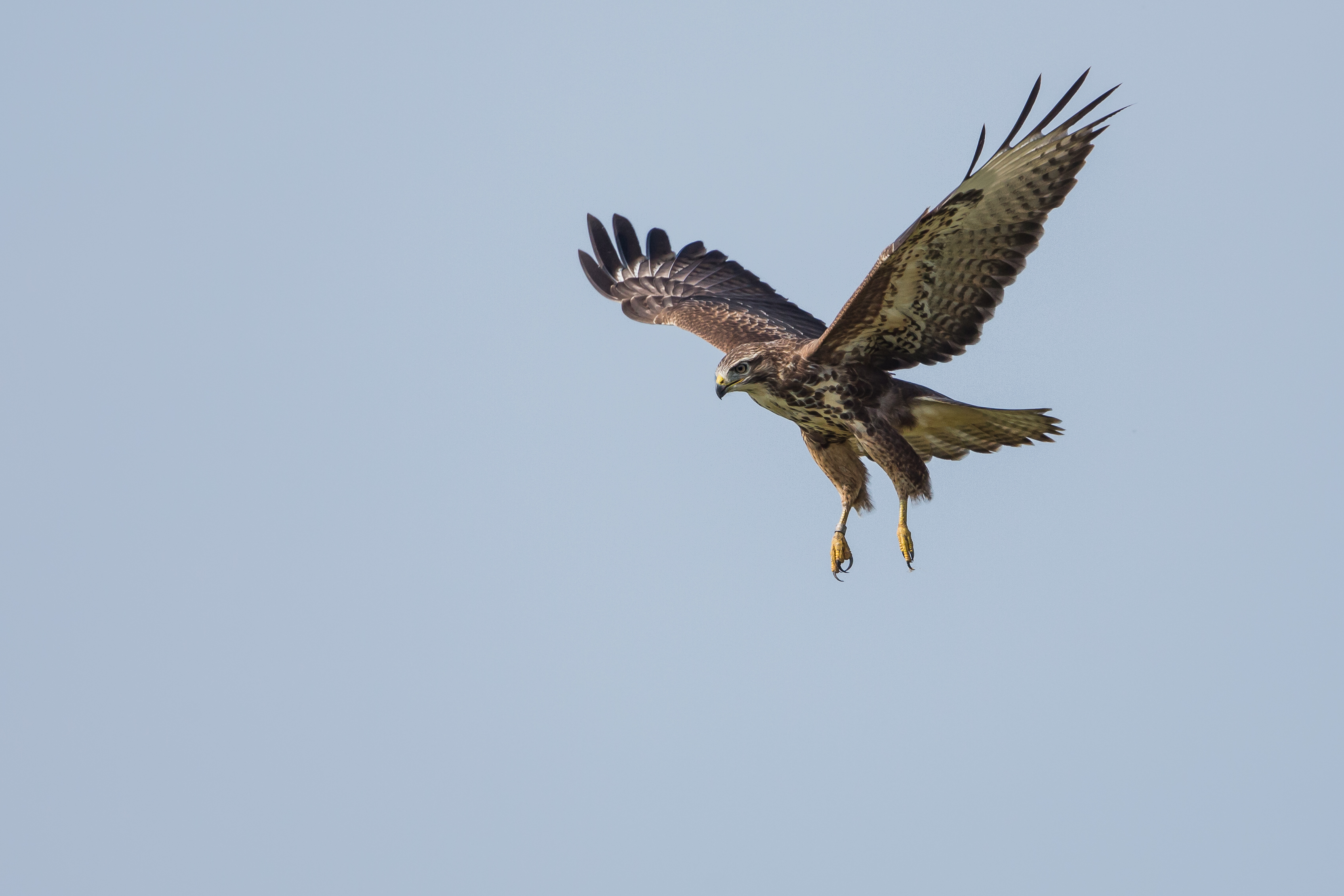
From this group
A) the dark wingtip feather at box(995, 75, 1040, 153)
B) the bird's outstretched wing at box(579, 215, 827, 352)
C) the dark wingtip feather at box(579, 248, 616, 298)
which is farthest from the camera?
the dark wingtip feather at box(579, 248, 616, 298)

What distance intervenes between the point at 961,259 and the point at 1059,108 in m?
1.12

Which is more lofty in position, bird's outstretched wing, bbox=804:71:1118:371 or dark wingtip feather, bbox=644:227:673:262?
dark wingtip feather, bbox=644:227:673:262

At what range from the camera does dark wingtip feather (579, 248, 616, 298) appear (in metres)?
14.6

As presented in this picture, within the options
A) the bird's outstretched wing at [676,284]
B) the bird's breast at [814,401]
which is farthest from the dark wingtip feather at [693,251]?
the bird's breast at [814,401]

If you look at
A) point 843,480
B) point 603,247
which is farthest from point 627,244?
point 843,480

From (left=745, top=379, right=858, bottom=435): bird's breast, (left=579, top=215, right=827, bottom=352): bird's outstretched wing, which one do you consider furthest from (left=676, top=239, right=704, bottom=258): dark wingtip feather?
(left=745, top=379, right=858, bottom=435): bird's breast

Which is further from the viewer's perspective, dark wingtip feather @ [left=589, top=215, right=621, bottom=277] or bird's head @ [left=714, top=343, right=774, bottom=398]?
dark wingtip feather @ [left=589, top=215, right=621, bottom=277]

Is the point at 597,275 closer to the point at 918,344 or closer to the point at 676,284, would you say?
the point at 676,284

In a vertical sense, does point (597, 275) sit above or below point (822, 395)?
above

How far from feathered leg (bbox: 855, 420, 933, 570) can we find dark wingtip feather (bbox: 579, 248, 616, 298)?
412cm

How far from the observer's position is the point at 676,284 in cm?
1464

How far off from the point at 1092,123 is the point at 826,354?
87.0 inches

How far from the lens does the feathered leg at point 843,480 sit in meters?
11.7

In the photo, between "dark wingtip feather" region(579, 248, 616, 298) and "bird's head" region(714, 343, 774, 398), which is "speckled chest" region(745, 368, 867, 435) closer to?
→ "bird's head" region(714, 343, 774, 398)
